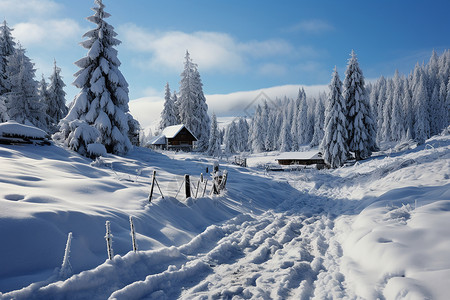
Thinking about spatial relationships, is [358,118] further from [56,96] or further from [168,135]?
[56,96]

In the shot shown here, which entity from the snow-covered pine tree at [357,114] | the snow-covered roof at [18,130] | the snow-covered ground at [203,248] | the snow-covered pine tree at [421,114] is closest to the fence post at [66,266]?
the snow-covered ground at [203,248]

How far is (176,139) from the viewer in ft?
133

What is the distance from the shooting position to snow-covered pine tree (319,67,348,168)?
3178 centimetres

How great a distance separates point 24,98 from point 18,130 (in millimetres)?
17231

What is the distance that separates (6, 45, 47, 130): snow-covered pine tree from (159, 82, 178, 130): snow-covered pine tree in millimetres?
20860

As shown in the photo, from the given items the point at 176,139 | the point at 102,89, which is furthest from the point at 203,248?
the point at 176,139

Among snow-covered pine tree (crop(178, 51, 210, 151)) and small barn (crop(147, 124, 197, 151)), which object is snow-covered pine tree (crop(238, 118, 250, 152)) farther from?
small barn (crop(147, 124, 197, 151))

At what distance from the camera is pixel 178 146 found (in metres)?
40.8

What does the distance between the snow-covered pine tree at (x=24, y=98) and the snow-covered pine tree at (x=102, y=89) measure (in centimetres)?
1157

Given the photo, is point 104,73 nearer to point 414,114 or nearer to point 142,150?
point 142,150

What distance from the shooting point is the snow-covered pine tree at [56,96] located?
3484 centimetres

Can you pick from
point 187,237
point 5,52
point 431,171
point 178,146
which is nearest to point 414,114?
point 178,146

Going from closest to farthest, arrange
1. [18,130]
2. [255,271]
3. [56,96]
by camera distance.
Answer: [255,271], [18,130], [56,96]

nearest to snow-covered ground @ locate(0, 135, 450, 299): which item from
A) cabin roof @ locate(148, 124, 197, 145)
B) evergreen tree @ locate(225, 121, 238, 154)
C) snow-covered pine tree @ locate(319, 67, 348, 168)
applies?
snow-covered pine tree @ locate(319, 67, 348, 168)
